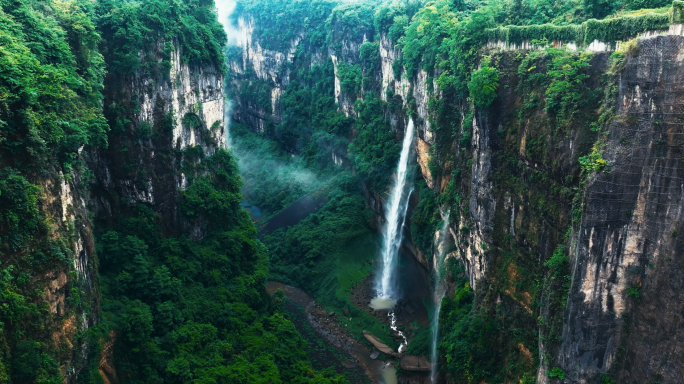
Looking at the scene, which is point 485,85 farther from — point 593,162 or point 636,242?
point 636,242

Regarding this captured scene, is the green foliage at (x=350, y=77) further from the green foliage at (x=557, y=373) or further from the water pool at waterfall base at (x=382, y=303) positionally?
the green foliage at (x=557, y=373)

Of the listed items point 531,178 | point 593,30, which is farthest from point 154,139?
point 593,30

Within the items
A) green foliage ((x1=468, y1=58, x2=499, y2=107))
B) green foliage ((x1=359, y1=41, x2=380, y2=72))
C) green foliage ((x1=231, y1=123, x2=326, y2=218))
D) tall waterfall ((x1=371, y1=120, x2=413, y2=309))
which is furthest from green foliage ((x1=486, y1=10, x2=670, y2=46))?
green foliage ((x1=231, y1=123, x2=326, y2=218))

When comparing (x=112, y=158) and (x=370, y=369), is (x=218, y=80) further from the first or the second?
(x=370, y=369)

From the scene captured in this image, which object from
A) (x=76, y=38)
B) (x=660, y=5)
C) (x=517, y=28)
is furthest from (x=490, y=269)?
(x=76, y=38)

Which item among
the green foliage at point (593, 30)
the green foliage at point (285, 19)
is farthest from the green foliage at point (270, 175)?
the green foliage at point (593, 30)
